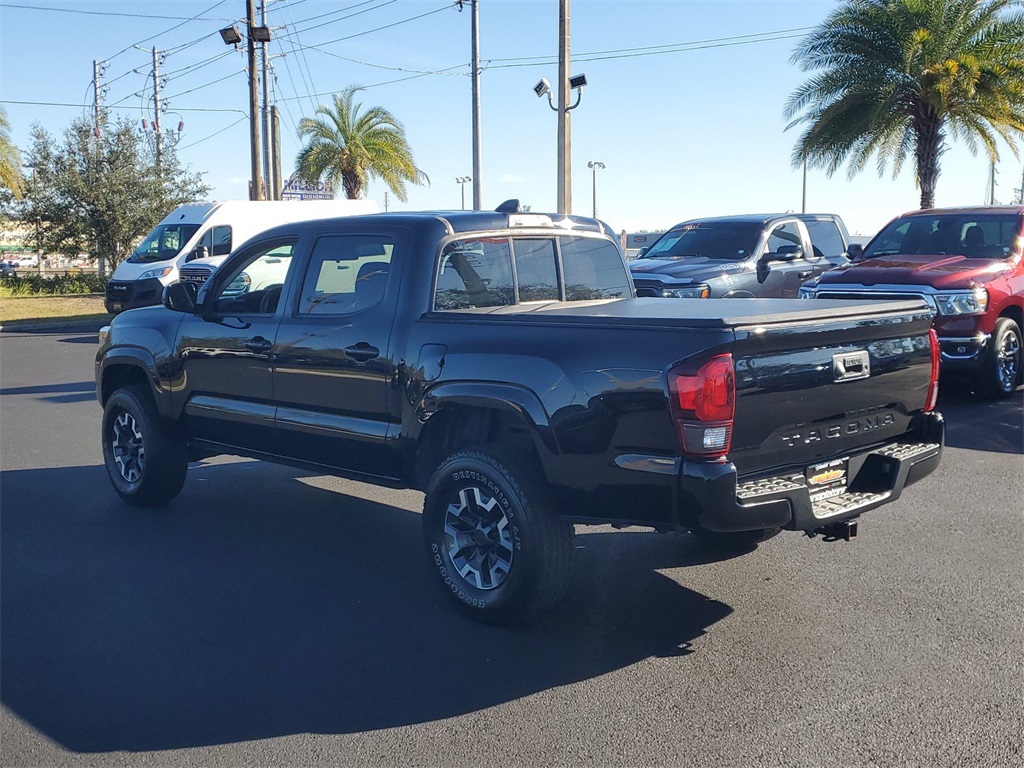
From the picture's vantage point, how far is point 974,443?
8742mm

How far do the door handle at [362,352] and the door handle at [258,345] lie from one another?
0.76 metres

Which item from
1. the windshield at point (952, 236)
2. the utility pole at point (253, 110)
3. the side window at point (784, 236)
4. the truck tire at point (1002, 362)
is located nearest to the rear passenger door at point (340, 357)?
the truck tire at point (1002, 362)

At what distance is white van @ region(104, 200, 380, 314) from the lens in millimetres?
21250

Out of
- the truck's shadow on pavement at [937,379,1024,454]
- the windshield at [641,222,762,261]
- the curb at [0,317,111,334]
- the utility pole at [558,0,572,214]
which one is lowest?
the truck's shadow on pavement at [937,379,1024,454]

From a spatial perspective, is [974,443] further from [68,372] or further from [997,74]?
[997,74]

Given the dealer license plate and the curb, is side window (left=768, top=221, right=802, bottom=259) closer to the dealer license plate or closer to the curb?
the dealer license plate

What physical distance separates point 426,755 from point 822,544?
328cm

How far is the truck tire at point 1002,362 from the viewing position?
10.2 metres

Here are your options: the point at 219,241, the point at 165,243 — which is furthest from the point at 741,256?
the point at 165,243

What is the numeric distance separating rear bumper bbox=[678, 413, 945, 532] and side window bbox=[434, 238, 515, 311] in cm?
182

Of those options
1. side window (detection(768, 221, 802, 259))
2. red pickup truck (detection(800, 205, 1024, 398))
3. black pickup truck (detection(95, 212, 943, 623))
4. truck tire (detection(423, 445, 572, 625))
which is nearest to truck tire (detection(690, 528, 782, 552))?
black pickup truck (detection(95, 212, 943, 623))

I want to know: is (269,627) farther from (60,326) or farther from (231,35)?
(231,35)

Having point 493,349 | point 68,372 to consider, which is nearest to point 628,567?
point 493,349

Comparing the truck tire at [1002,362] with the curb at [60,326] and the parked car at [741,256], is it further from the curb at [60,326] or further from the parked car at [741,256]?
the curb at [60,326]
